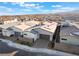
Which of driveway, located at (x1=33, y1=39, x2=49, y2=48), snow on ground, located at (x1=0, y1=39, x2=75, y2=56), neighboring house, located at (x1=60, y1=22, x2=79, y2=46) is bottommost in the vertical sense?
snow on ground, located at (x1=0, y1=39, x2=75, y2=56)

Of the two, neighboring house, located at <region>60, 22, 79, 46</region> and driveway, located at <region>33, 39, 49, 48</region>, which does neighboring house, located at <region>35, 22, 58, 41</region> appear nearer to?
driveway, located at <region>33, 39, 49, 48</region>

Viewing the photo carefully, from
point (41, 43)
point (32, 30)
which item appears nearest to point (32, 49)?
point (41, 43)

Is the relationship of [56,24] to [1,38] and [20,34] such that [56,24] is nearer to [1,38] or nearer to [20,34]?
[20,34]

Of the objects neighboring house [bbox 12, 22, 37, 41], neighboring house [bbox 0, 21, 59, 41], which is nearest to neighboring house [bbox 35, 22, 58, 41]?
neighboring house [bbox 0, 21, 59, 41]

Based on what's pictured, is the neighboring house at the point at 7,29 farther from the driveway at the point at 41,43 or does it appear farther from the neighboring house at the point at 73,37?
the neighboring house at the point at 73,37

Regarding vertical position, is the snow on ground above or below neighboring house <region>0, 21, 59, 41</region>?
below

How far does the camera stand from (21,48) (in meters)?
2.72

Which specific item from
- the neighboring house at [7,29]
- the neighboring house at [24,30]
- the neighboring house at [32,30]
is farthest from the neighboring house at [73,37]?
the neighboring house at [7,29]

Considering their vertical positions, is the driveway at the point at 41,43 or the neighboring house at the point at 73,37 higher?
the neighboring house at the point at 73,37

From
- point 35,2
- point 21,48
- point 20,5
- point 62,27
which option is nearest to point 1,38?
point 21,48

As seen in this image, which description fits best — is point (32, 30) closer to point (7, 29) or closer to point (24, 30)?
point (24, 30)

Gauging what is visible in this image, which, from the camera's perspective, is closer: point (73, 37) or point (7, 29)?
point (73, 37)

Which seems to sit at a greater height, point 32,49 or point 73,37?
point 73,37

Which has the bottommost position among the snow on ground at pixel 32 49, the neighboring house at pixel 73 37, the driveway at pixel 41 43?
the snow on ground at pixel 32 49
